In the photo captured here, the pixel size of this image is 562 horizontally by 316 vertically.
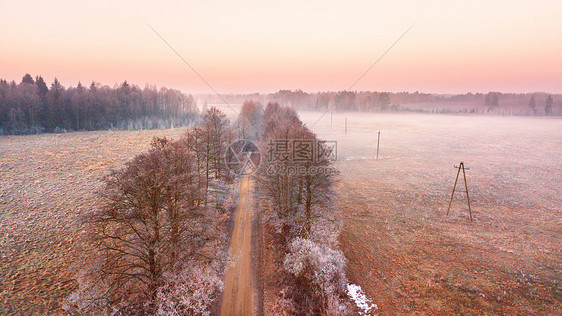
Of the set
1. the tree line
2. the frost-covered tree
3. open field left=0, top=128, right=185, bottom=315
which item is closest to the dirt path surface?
the tree line

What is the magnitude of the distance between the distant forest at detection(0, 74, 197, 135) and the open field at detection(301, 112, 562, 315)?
315 feet

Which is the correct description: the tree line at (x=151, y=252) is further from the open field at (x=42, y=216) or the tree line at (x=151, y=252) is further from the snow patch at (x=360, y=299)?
the snow patch at (x=360, y=299)

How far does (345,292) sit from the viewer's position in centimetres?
1698

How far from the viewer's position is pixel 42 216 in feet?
81.8

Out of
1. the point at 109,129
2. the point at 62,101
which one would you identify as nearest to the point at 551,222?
the point at 109,129

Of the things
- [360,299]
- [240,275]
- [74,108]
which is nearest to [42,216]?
[240,275]

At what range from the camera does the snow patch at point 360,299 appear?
15.7 m

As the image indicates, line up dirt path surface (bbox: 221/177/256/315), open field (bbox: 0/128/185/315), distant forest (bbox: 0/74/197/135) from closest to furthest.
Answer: open field (bbox: 0/128/185/315)
dirt path surface (bbox: 221/177/256/315)
distant forest (bbox: 0/74/197/135)

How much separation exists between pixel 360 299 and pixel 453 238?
13473mm

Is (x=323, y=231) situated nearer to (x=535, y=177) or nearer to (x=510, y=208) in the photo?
(x=510, y=208)

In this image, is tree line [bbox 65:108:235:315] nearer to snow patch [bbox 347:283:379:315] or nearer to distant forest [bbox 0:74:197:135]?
snow patch [bbox 347:283:379:315]

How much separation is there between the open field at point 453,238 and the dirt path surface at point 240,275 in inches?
316

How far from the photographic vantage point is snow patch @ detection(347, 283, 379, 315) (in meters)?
15.7

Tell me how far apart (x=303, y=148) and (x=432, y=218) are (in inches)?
686
